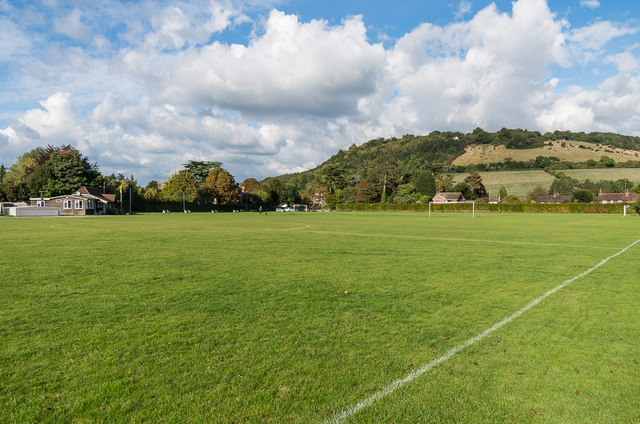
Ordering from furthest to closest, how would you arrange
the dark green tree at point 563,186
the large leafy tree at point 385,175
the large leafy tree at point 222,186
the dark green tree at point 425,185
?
the dark green tree at point 563,186 → the large leafy tree at point 385,175 → the dark green tree at point 425,185 → the large leafy tree at point 222,186

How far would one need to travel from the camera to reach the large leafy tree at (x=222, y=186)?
311 feet

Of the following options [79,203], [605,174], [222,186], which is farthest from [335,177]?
[605,174]

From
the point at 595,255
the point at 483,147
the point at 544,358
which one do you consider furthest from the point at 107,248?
the point at 483,147

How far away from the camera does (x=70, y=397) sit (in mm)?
3709

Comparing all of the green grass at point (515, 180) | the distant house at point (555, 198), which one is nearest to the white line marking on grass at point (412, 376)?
the green grass at point (515, 180)

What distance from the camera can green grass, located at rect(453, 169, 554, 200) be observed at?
455ft

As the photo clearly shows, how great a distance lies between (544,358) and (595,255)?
1217 cm

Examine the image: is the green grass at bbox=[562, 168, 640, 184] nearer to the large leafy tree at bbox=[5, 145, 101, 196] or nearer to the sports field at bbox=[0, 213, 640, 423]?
the large leafy tree at bbox=[5, 145, 101, 196]

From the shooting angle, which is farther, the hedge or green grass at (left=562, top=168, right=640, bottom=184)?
green grass at (left=562, top=168, right=640, bottom=184)

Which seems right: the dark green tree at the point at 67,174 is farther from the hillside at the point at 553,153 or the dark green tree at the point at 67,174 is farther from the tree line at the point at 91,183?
the hillside at the point at 553,153

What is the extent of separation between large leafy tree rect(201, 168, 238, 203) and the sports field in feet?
282

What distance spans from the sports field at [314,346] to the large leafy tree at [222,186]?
282 feet

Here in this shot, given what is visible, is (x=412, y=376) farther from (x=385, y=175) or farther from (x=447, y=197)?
(x=447, y=197)

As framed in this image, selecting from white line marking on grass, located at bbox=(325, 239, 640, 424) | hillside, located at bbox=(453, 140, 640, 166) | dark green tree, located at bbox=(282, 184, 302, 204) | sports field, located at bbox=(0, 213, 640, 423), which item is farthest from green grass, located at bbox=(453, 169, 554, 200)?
white line marking on grass, located at bbox=(325, 239, 640, 424)
